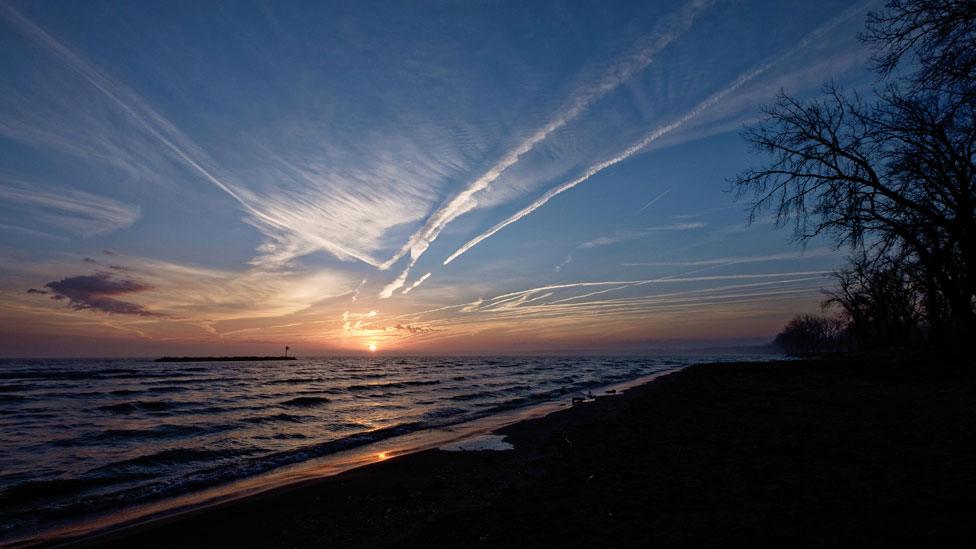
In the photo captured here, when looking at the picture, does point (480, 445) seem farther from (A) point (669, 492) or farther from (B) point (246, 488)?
(A) point (669, 492)

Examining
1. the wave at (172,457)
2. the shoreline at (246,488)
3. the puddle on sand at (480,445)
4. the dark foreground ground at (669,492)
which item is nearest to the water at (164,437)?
the wave at (172,457)

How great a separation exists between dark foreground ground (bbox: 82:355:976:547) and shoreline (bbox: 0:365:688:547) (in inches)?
23.8

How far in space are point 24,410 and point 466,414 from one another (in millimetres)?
23654

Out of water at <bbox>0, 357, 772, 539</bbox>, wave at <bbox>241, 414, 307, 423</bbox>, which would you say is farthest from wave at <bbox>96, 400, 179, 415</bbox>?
wave at <bbox>241, 414, 307, 423</bbox>

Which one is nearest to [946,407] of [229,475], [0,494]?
[229,475]

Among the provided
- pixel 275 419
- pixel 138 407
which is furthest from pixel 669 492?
pixel 138 407

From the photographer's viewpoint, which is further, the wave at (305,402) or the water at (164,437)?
the wave at (305,402)

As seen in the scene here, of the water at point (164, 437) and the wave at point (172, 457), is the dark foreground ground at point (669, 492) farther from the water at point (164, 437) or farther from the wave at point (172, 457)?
the wave at point (172, 457)

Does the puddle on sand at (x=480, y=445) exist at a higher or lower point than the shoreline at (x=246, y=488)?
higher

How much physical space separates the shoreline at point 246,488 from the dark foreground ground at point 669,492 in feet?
1.99

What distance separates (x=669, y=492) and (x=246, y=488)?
28.3 feet

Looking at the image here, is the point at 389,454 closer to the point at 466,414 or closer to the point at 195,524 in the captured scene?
the point at 195,524

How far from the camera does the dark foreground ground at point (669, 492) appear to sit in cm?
437

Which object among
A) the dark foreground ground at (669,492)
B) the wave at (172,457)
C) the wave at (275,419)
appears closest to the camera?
the dark foreground ground at (669,492)
